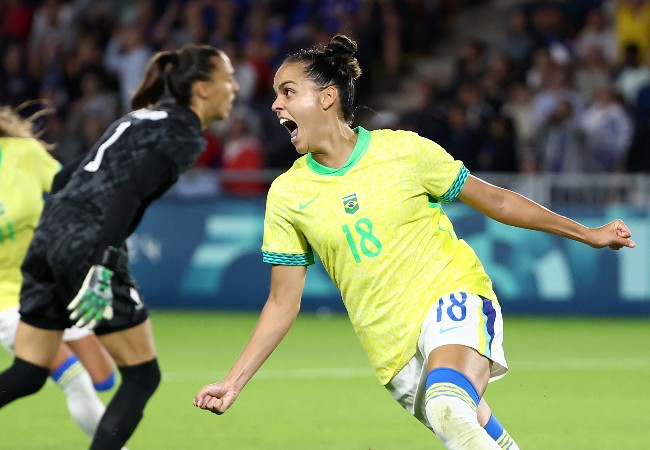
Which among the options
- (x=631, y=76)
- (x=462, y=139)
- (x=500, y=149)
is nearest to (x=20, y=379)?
(x=500, y=149)

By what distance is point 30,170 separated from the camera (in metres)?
7.01

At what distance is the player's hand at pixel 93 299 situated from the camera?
572cm

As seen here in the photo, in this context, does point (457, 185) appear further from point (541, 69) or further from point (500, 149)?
point (541, 69)

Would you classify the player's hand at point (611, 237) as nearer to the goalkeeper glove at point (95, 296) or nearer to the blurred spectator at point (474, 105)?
the goalkeeper glove at point (95, 296)

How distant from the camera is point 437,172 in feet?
16.9

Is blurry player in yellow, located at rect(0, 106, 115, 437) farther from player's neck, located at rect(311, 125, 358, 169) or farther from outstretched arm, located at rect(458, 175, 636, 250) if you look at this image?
outstretched arm, located at rect(458, 175, 636, 250)

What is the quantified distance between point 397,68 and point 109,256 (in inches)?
516

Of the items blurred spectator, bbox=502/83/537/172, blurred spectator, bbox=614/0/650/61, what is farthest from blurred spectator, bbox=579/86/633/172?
blurred spectator, bbox=614/0/650/61

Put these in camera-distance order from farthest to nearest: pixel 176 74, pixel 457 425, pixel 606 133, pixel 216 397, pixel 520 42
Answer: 1. pixel 520 42
2. pixel 606 133
3. pixel 176 74
4. pixel 216 397
5. pixel 457 425

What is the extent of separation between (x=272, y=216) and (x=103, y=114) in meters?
13.0

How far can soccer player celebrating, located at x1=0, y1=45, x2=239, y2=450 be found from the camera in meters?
5.96

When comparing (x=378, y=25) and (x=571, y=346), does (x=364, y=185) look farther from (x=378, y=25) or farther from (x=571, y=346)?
(x=378, y=25)

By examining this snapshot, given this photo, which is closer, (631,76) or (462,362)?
(462,362)

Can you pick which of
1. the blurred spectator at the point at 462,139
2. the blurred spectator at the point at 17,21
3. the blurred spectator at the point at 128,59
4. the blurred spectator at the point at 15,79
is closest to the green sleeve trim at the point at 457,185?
the blurred spectator at the point at 462,139
